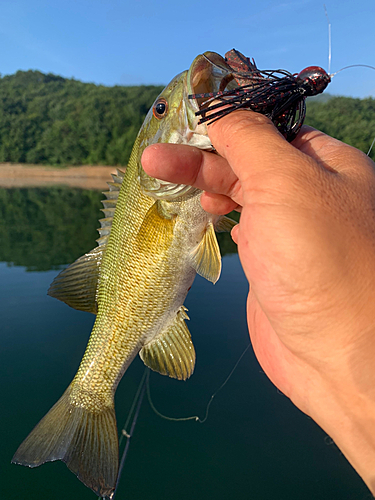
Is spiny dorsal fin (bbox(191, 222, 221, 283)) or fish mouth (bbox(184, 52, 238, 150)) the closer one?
fish mouth (bbox(184, 52, 238, 150))

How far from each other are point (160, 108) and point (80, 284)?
1.33 meters

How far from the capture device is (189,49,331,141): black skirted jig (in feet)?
3.96

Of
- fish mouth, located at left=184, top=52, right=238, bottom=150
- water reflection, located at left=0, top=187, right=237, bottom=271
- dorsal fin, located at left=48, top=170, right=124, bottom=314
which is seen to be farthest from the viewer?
water reflection, located at left=0, top=187, right=237, bottom=271

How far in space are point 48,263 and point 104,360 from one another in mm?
8050

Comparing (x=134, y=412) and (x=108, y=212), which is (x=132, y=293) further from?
(x=134, y=412)


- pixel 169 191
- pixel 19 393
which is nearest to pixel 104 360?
pixel 169 191

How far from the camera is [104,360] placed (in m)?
2.15

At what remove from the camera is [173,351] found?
2.21m

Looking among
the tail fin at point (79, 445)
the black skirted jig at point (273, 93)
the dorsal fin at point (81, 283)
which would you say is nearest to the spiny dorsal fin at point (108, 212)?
the dorsal fin at point (81, 283)

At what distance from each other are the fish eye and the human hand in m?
0.68

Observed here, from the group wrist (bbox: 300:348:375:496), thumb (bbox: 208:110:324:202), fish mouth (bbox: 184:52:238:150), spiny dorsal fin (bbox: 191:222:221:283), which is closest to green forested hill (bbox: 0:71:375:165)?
spiny dorsal fin (bbox: 191:222:221:283)

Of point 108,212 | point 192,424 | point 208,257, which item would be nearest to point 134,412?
point 192,424

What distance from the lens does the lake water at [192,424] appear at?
338 centimetres

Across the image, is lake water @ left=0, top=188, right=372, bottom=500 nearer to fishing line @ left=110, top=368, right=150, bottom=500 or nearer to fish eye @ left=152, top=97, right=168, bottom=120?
fishing line @ left=110, top=368, right=150, bottom=500
